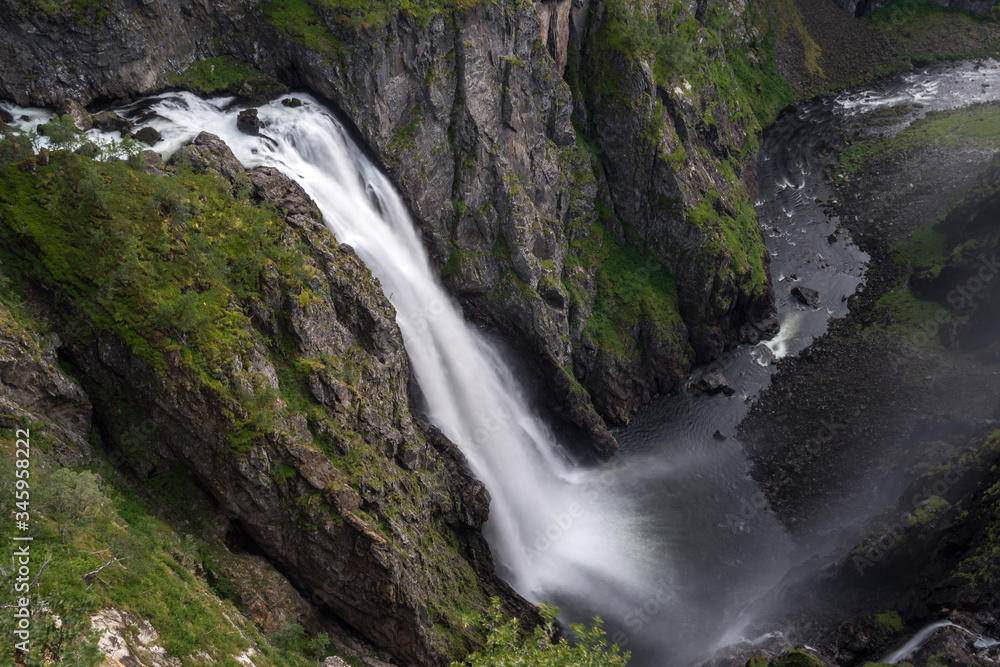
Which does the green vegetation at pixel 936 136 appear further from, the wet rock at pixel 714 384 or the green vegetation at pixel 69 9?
the green vegetation at pixel 69 9

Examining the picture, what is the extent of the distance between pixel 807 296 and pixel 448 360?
35765 millimetres

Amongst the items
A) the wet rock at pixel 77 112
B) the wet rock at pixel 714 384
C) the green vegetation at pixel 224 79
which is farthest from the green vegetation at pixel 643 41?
the wet rock at pixel 77 112

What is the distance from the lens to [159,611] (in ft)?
49.5

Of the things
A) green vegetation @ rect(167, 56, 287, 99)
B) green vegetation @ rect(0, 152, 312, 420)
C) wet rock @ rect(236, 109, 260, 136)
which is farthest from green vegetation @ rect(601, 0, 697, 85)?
green vegetation @ rect(0, 152, 312, 420)

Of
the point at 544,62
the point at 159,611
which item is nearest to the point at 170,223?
the point at 159,611

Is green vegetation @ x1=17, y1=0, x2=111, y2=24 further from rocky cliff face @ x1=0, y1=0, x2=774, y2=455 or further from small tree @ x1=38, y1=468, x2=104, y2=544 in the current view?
small tree @ x1=38, y1=468, x2=104, y2=544

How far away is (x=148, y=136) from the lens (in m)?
27.8

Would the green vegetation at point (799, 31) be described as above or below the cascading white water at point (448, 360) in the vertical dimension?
above

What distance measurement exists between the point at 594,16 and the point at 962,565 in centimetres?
4514

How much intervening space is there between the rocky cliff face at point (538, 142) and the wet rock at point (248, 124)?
5572 millimetres

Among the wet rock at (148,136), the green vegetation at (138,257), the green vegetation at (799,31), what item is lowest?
the green vegetation at (138,257)

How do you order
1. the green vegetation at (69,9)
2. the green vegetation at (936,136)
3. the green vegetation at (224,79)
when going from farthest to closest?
the green vegetation at (936,136) < the green vegetation at (224,79) < the green vegetation at (69,9)

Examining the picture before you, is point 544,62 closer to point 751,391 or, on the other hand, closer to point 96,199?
point 751,391

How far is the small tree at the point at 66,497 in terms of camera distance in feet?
48.6
